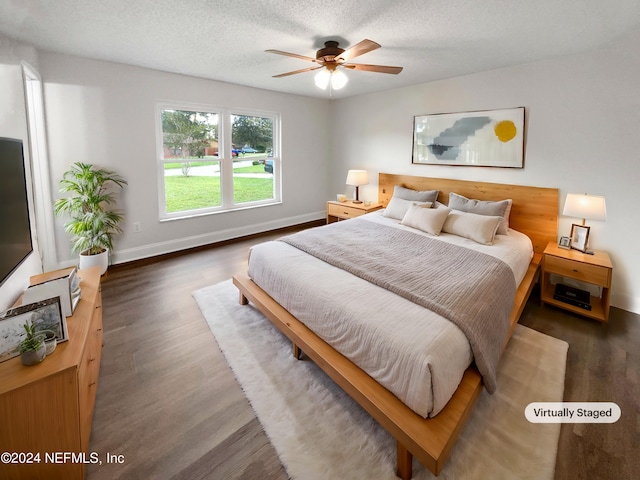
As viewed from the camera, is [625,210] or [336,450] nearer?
[336,450]

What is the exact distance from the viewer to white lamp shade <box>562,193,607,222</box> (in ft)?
9.18

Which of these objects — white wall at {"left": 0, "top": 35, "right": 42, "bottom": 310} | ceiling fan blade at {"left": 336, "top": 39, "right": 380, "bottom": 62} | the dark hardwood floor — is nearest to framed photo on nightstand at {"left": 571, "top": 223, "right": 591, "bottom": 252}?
the dark hardwood floor

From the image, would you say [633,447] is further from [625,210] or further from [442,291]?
[625,210]

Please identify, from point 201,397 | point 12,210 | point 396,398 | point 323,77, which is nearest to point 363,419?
point 396,398

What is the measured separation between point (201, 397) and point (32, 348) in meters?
0.94

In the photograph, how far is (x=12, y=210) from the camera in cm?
181

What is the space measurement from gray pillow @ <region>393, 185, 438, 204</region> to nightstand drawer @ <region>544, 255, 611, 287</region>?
1.49 meters

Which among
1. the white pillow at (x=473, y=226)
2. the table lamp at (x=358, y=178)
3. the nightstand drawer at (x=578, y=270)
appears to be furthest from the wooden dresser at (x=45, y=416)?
the table lamp at (x=358, y=178)

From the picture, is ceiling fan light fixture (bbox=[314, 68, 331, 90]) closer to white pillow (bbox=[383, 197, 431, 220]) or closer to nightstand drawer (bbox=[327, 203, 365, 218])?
white pillow (bbox=[383, 197, 431, 220])

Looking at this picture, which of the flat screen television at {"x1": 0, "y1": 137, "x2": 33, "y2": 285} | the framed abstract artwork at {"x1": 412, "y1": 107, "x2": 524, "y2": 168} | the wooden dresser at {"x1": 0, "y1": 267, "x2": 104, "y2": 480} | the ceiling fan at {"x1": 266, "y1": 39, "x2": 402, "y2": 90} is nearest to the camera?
the wooden dresser at {"x1": 0, "y1": 267, "x2": 104, "y2": 480}

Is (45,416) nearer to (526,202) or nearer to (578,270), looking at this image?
(578,270)

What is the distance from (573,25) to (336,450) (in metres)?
3.43

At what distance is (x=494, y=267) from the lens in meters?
2.44

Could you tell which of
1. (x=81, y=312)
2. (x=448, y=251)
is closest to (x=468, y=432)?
(x=448, y=251)
